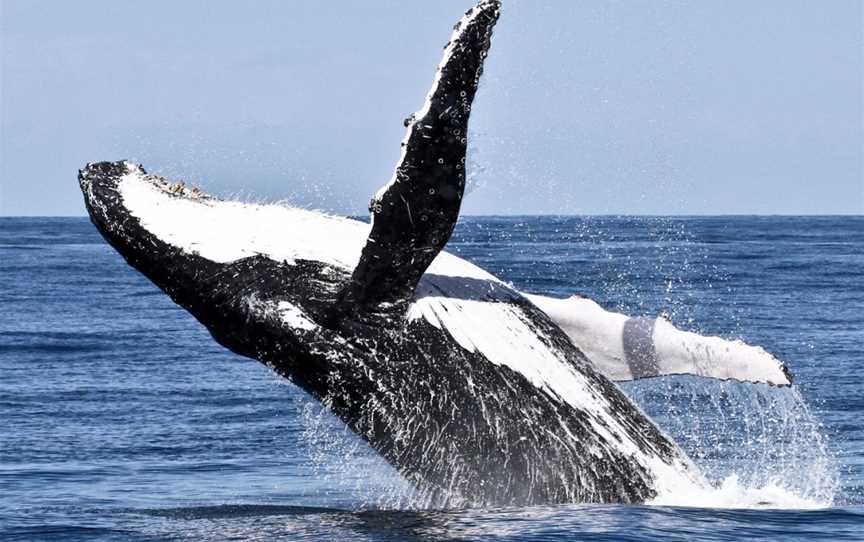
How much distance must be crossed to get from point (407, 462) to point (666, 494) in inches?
61.3

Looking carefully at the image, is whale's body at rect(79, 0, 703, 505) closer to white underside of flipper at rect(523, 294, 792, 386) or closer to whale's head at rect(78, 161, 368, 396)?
whale's head at rect(78, 161, 368, 396)

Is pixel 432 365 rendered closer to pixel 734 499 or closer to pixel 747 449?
pixel 734 499

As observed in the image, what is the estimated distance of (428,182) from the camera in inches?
306

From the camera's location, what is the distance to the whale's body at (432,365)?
8383 millimetres

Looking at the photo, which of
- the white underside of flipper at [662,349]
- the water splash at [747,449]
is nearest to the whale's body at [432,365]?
the white underside of flipper at [662,349]

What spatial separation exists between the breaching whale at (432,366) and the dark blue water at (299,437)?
0.28m

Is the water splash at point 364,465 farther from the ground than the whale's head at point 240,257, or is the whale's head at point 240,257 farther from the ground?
the whale's head at point 240,257

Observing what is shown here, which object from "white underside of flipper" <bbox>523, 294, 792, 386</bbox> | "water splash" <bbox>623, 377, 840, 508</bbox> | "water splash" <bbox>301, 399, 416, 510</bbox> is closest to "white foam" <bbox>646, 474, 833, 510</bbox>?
"water splash" <bbox>623, 377, 840, 508</bbox>

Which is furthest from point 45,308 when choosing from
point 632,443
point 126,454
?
point 632,443

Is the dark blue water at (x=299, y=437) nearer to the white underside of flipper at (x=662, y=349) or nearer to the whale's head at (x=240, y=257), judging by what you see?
the white underside of flipper at (x=662, y=349)

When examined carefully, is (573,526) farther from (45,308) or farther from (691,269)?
(691,269)

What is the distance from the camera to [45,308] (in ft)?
84.3

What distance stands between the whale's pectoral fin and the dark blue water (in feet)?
4.12

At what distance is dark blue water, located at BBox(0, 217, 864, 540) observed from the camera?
812 cm
